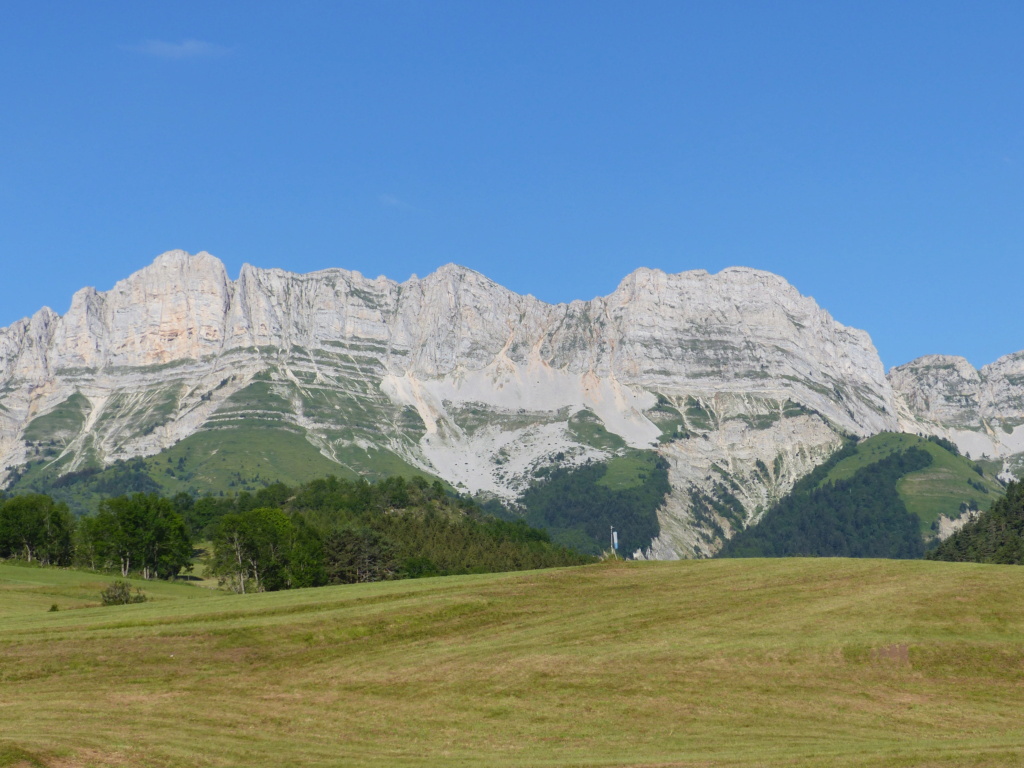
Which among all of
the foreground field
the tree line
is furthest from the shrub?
the tree line

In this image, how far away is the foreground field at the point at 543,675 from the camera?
5494 centimetres

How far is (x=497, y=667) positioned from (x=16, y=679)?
29.4 metres

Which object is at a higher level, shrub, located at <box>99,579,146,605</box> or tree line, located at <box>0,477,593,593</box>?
tree line, located at <box>0,477,593,593</box>

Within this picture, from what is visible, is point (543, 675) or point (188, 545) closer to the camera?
point (543, 675)

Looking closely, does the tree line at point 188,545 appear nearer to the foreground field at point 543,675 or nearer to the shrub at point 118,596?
the shrub at point 118,596

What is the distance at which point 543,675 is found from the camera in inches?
2736

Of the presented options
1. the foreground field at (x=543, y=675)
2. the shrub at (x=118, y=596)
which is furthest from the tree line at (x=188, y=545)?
the foreground field at (x=543, y=675)

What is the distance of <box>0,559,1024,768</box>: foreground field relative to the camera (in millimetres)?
54938

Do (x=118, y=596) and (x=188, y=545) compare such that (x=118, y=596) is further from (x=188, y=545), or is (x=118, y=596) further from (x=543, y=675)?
(x=188, y=545)

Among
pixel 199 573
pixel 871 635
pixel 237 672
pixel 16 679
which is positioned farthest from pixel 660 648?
pixel 199 573

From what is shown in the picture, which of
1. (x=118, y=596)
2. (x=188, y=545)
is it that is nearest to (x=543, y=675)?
(x=118, y=596)

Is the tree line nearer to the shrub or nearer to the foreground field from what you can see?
the shrub

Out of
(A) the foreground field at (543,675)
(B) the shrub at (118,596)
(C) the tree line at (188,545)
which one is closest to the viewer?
(A) the foreground field at (543,675)

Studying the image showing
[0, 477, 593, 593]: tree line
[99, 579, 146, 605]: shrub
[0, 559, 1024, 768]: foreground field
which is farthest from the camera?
[0, 477, 593, 593]: tree line
